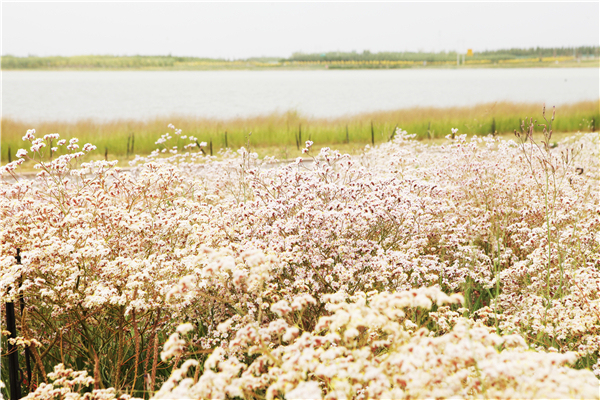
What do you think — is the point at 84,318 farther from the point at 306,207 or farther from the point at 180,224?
the point at 306,207

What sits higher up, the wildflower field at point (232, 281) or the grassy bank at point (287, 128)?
the grassy bank at point (287, 128)

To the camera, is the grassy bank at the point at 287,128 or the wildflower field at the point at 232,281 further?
the grassy bank at the point at 287,128

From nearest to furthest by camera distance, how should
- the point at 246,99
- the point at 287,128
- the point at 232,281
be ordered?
the point at 232,281 < the point at 287,128 < the point at 246,99

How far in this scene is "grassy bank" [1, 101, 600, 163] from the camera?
A: 14.6m

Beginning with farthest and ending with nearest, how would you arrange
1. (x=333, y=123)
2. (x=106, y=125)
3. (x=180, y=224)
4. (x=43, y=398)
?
1. (x=333, y=123)
2. (x=106, y=125)
3. (x=180, y=224)
4. (x=43, y=398)

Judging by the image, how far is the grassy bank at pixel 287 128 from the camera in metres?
14.6

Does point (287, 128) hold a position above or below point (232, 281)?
above

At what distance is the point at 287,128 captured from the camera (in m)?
16.8

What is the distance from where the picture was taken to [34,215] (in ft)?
13.5

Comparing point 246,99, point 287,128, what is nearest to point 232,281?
point 287,128

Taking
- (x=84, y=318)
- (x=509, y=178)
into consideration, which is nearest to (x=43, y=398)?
(x=84, y=318)

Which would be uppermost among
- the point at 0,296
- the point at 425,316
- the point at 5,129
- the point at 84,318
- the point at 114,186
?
the point at 5,129

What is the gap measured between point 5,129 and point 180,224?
14.9 metres

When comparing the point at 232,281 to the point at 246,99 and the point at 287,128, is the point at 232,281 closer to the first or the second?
the point at 287,128
